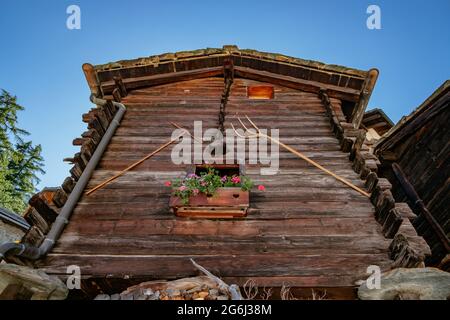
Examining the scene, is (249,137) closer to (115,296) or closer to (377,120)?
(115,296)

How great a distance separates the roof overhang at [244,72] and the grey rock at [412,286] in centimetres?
565

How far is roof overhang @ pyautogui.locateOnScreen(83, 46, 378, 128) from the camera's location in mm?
8070

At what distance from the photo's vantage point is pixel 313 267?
4.12 meters

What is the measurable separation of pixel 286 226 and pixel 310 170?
60.8 inches

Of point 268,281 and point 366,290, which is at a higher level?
point 366,290

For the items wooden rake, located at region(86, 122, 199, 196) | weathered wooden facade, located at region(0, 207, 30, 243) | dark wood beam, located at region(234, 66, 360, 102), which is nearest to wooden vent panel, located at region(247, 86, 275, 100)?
dark wood beam, located at region(234, 66, 360, 102)

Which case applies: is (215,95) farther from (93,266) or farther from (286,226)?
(93,266)

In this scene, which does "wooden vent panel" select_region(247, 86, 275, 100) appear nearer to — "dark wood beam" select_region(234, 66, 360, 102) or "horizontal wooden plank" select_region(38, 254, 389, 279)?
"dark wood beam" select_region(234, 66, 360, 102)

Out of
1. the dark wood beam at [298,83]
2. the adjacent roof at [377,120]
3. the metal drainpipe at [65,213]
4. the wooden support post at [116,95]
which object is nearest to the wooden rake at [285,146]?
the dark wood beam at [298,83]

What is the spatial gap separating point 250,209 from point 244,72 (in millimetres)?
5094

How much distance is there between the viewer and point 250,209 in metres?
5.08
